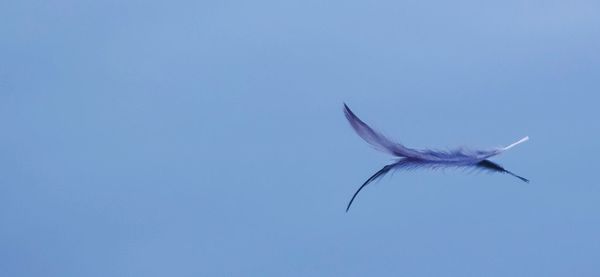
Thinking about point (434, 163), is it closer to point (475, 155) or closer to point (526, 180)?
point (475, 155)

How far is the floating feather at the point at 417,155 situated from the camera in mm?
1149

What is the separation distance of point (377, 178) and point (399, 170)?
0.03 m

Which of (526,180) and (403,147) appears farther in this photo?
(526,180)

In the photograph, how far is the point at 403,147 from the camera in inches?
45.7

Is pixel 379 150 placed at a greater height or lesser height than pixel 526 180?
greater

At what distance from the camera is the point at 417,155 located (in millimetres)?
1161

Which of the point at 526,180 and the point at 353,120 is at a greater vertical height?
the point at 353,120

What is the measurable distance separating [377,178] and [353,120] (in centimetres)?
8

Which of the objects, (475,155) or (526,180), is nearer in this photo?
(475,155)

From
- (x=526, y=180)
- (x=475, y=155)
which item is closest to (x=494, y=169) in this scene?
(x=475, y=155)

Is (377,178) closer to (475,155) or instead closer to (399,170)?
→ (399,170)

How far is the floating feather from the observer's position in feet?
3.77

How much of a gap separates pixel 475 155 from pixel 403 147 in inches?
3.9

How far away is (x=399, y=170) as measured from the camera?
1160mm
